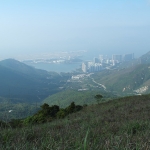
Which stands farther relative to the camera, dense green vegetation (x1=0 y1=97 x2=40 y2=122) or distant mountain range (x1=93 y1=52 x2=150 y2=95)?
distant mountain range (x1=93 y1=52 x2=150 y2=95)

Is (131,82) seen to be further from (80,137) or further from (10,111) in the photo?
(80,137)

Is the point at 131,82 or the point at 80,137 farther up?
the point at 80,137

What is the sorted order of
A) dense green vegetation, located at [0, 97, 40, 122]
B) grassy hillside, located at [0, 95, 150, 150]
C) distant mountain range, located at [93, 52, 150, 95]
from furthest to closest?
distant mountain range, located at [93, 52, 150, 95] → dense green vegetation, located at [0, 97, 40, 122] → grassy hillside, located at [0, 95, 150, 150]

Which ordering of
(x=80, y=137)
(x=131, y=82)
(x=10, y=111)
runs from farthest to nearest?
1. (x=131, y=82)
2. (x=10, y=111)
3. (x=80, y=137)

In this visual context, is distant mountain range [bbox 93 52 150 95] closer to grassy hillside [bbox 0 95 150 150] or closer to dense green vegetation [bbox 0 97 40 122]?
dense green vegetation [bbox 0 97 40 122]

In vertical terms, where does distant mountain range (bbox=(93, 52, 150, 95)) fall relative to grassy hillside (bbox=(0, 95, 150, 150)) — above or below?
below

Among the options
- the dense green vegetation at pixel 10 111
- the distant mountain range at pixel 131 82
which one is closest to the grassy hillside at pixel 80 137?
the dense green vegetation at pixel 10 111

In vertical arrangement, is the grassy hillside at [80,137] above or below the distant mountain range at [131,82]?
above

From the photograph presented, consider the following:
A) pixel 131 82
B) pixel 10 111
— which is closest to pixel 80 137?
pixel 10 111

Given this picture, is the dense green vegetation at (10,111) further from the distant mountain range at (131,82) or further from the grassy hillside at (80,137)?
the distant mountain range at (131,82)

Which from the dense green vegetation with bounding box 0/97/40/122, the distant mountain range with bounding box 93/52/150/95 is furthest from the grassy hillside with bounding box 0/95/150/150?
the distant mountain range with bounding box 93/52/150/95

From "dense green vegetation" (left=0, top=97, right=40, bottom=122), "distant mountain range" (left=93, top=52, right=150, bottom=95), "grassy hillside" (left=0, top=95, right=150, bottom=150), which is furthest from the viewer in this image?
"distant mountain range" (left=93, top=52, right=150, bottom=95)

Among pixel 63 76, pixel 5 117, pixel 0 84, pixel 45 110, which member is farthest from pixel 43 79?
pixel 5 117
